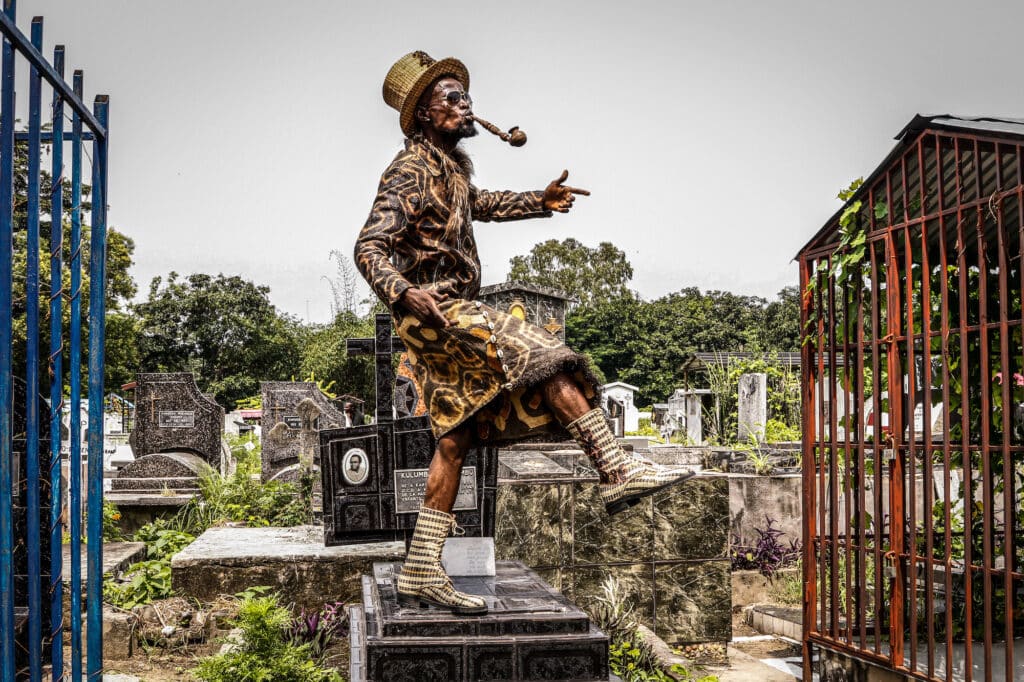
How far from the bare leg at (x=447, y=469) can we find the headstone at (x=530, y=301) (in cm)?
723

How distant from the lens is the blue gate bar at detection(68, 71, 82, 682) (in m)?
2.88

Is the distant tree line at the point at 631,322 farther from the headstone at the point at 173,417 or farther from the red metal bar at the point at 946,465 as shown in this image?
the red metal bar at the point at 946,465

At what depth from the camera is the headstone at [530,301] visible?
11.0 m

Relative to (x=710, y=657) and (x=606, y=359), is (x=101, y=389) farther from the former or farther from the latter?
(x=606, y=359)

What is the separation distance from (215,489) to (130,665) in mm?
4500

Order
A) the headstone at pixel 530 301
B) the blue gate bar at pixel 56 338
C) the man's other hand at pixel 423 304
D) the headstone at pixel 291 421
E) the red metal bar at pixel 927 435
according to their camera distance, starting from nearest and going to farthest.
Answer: the blue gate bar at pixel 56 338, the man's other hand at pixel 423 304, the red metal bar at pixel 927 435, the headstone at pixel 530 301, the headstone at pixel 291 421

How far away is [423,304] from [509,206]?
0.98 metres

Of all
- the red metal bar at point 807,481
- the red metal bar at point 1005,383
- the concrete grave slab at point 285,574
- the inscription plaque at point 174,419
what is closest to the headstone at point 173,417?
the inscription plaque at point 174,419

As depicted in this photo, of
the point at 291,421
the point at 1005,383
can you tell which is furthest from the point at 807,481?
the point at 291,421

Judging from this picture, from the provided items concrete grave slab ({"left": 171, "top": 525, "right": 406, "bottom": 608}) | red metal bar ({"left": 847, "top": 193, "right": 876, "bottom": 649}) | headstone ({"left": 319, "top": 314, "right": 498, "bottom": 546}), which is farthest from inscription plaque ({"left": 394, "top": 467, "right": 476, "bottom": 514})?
red metal bar ({"left": 847, "top": 193, "right": 876, "bottom": 649})

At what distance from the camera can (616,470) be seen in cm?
308

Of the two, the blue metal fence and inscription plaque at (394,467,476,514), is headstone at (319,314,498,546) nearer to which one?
inscription plaque at (394,467,476,514)

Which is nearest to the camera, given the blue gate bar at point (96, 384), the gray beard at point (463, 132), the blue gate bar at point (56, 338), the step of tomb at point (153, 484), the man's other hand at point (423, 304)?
the blue gate bar at point (56, 338)

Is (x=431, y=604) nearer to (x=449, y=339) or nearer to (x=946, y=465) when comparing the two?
(x=449, y=339)
